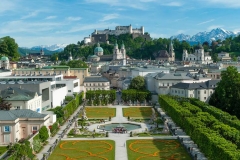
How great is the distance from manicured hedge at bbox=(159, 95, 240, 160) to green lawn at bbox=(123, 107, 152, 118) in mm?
12133

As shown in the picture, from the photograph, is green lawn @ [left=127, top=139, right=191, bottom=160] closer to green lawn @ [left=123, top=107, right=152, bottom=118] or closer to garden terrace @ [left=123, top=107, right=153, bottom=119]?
garden terrace @ [left=123, top=107, right=153, bottom=119]

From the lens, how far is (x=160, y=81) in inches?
3939

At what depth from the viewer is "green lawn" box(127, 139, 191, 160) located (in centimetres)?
4434

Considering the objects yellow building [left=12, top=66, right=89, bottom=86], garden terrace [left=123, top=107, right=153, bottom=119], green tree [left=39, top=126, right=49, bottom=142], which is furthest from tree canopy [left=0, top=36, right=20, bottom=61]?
green tree [left=39, top=126, right=49, bottom=142]

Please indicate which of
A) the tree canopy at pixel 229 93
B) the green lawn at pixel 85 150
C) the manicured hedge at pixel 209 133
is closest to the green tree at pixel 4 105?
the green lawn at pixel 85 150

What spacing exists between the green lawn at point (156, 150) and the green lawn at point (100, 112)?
2675cm

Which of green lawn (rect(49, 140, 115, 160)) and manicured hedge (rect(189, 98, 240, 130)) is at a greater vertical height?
manicured hedge (rect(189, 98, 240, 130))

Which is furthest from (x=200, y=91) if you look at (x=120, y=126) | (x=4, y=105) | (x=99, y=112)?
(x=4, y=105)

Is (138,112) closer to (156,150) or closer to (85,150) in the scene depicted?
(156,150)

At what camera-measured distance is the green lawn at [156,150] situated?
1746 inches

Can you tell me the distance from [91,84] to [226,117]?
6480 centimetres

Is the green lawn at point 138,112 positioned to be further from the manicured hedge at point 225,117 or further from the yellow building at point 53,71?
the yellow building at point 53,71

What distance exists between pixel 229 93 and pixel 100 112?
93.3ft

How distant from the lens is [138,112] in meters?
83.4
